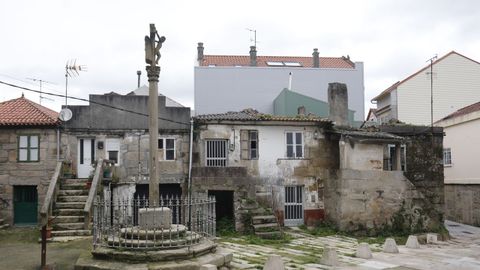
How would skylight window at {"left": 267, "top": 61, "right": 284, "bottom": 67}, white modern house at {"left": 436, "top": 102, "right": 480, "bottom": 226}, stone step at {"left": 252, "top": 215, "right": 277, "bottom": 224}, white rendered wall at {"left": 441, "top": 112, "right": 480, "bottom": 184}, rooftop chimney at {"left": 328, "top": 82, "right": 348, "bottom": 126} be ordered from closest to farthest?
stone step at {"left": 252, "top": 215, "right": 277, "bottom": 224}, rooftop chimney at {"left": 328, "top": 82, "right": 348, "bottom": 126}, white modern house at {"left": 436, "top": 102, "right": 480, "bottom": 226}, white rendered wall at {"left": 441, "top": 112, "right": 480, "bottom": 184}, skylight window at {"left": 267, "top": 61, "right": 284, "bottom": 67}

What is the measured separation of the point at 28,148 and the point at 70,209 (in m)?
4.71

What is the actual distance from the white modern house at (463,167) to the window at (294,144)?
1100 centimetres

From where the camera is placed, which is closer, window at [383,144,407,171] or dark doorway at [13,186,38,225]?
dark doorway at [13,186,38,225]

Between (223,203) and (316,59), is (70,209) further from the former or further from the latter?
(316,59)

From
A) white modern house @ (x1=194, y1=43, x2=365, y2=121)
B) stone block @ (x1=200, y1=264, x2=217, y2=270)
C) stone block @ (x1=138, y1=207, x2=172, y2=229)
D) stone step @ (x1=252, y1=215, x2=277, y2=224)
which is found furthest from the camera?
white modern house @ (x1=194, y1=43, x2=365, y2=121)

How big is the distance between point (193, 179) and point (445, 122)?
57.6ft

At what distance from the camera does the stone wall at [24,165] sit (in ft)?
65.2

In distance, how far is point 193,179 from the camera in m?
20.5

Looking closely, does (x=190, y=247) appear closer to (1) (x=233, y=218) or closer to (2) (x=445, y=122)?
(1) (x=233, y=218)

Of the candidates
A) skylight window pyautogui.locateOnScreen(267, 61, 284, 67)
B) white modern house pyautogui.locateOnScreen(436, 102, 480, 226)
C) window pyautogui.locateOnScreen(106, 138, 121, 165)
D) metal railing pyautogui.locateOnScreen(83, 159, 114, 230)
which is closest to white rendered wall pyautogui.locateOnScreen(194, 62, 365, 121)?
skylight window pyautogui.locateOnScreen(267, 61, 284, 67)

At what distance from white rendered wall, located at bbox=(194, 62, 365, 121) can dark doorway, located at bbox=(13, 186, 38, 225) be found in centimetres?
1568

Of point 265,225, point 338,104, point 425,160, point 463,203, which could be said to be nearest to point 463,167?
point 463,203

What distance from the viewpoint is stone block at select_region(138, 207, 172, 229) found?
11328 millimetres

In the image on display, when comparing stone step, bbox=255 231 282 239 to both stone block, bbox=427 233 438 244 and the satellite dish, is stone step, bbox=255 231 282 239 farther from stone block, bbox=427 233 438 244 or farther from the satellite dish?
the satellite dish
